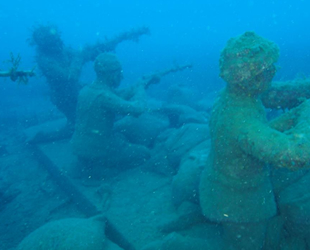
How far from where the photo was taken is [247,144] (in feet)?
6.68

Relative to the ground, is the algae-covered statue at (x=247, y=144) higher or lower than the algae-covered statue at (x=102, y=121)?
higher

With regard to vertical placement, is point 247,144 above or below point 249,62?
below

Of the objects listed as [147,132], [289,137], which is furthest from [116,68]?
[289,137]

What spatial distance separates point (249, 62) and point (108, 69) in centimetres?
360

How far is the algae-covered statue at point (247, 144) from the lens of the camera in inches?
73.5

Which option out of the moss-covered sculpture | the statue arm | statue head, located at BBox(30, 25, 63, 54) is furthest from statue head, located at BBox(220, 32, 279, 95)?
statue head, located at BBox(30, 25, 63, 54)

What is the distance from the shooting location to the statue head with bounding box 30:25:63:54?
26.5 ft

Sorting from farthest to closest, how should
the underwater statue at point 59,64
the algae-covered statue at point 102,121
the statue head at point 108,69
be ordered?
the underwater statue at point 59,64 → the statue head at point 108,69 → the algae-covered statue at point 102,121

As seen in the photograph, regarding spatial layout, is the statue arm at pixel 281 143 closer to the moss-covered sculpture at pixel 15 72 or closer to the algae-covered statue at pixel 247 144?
the algae-covered statue at pixel 247 144

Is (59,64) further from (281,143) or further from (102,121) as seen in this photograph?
(281,143)

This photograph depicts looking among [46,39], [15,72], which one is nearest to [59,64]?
[46,39]

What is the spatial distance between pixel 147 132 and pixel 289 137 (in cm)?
479

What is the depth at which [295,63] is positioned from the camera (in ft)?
52.4

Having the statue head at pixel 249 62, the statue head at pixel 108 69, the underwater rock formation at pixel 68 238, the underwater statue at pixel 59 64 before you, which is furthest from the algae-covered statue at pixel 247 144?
the underwater statue at pixel 59 64
